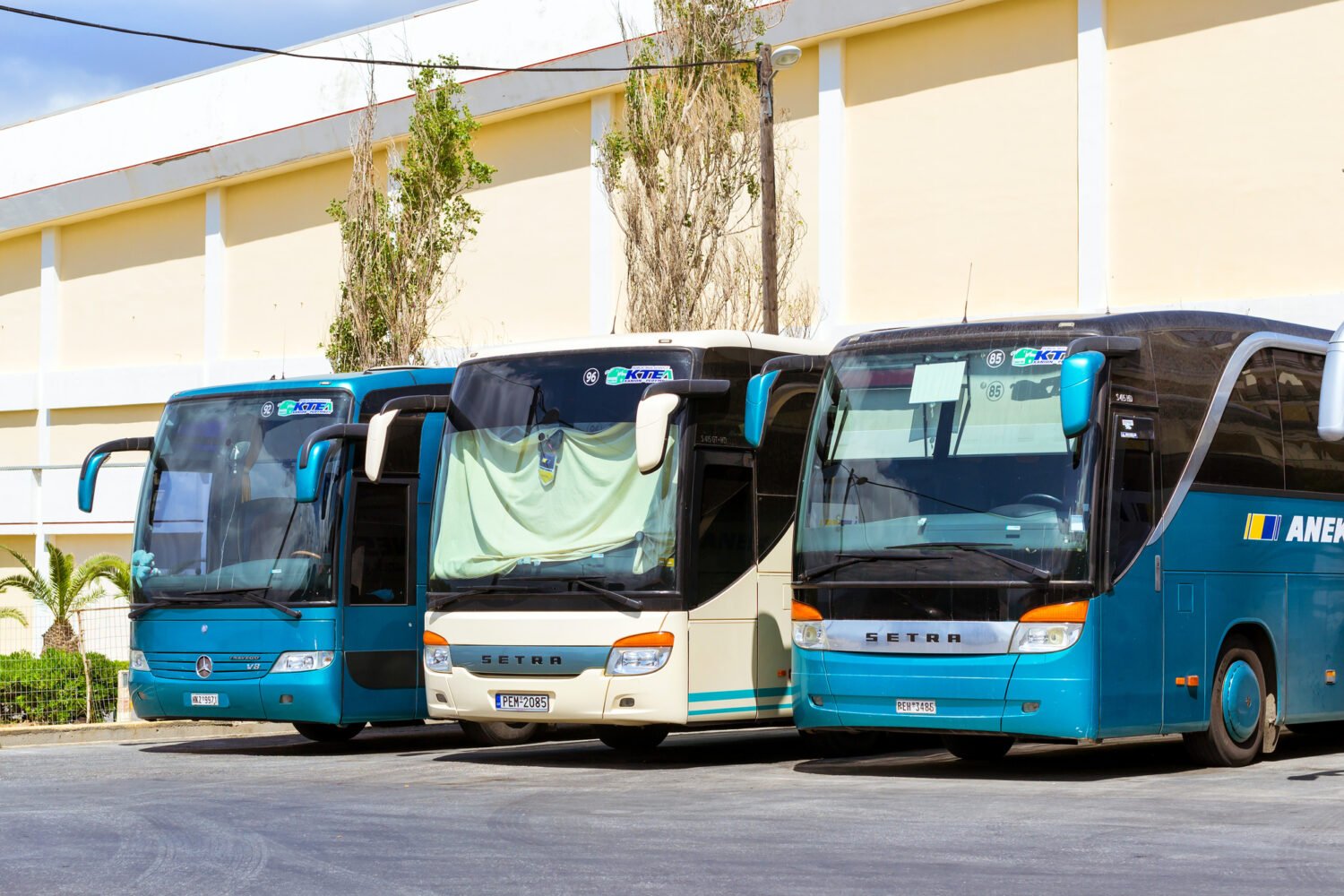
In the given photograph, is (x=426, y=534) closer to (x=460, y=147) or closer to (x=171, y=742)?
(x=171, y=742)

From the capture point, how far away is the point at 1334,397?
37.9 feet

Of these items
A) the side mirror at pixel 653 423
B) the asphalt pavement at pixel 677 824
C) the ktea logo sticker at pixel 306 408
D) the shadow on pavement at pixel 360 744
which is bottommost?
the shadow on pavement at pixel 360 744

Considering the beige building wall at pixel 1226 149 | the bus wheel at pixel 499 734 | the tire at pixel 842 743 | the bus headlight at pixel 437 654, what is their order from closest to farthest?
the bus headlight at pixel 437 654, the tire at pixel 842 743, the bus wheel at pixel 499 734, the beige building wall at pixel 1226 149

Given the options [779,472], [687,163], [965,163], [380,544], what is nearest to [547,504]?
[779,472]

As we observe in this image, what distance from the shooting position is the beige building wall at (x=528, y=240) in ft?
100

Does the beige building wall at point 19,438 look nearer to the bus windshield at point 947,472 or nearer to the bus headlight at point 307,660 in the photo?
the bus headlight at point 307,660

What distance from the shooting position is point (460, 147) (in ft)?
93.1

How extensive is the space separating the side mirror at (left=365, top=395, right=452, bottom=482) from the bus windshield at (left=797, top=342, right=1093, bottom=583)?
11.7ft

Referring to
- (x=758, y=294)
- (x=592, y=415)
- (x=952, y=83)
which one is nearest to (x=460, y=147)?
(x=758, y=294)

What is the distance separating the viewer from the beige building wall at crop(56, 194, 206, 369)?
3722 centimetres

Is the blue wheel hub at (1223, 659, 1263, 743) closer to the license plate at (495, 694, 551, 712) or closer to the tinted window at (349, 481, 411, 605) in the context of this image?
the license plate at (495, 694, 551, 712)

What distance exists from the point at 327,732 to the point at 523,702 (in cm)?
449

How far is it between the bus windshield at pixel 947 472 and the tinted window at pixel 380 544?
14.4ft

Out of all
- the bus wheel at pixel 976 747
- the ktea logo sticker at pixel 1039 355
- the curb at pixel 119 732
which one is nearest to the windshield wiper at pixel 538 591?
the bus wheel at pixel 976 747
